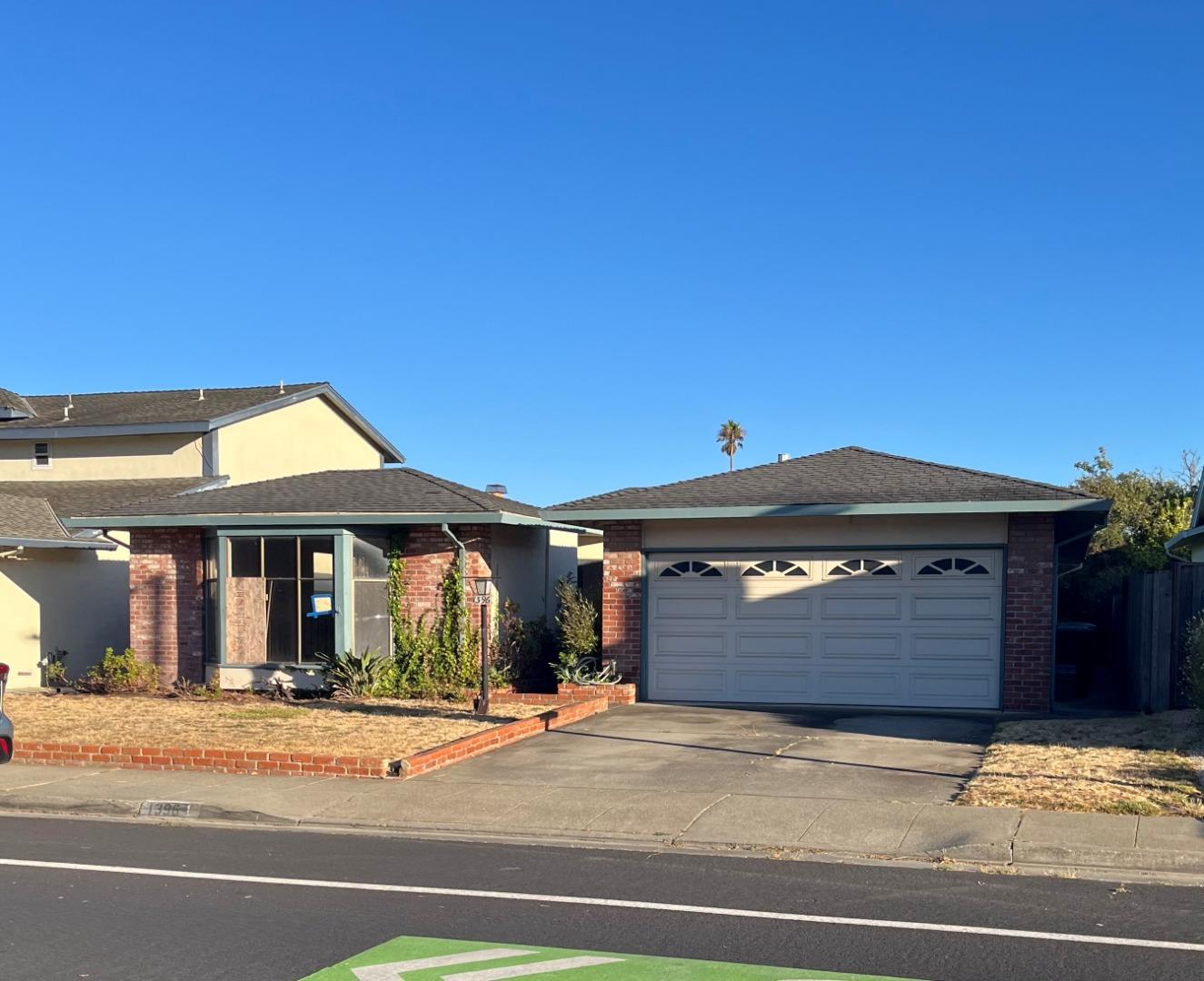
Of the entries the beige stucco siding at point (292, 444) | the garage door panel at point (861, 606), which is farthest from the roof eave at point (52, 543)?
the garage door panel at point (861, 606)

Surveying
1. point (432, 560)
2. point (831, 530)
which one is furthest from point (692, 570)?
point (432, 560)

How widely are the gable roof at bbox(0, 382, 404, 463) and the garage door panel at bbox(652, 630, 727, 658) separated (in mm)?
10096

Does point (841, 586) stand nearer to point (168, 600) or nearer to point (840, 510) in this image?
point (840, 510)

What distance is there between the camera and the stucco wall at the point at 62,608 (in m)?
20.2

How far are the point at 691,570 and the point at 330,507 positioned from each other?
215 inches

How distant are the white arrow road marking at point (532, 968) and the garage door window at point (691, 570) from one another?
1164cm

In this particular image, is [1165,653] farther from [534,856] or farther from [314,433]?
[314,433]

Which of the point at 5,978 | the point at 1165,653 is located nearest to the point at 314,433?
the point at 1165,653

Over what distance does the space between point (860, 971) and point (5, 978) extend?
13.7 ft

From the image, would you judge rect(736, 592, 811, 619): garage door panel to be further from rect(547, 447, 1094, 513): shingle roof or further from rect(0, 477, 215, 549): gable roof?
rect(0, 477, 215, 549): gable roof

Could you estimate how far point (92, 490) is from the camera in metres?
23.4

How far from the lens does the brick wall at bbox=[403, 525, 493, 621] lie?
18359 millimetres

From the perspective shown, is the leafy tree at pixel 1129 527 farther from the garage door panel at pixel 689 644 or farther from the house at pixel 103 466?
the house at pixel 103 466

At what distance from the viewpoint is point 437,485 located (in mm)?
19578
